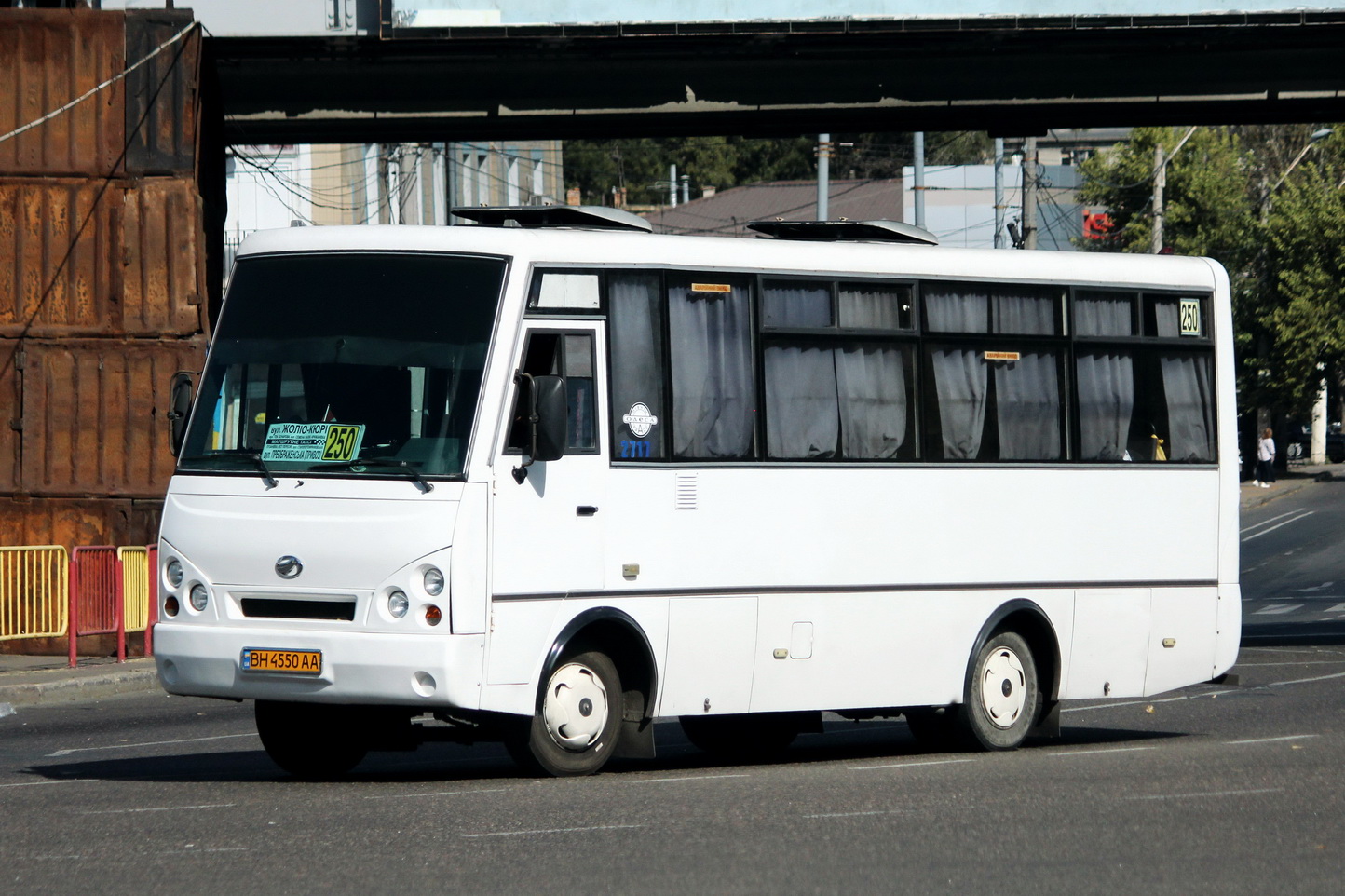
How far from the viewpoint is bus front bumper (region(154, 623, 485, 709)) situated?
1005cm

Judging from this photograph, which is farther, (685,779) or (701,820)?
(685,779)

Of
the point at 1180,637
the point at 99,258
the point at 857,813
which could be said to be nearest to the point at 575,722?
the point at 857,813

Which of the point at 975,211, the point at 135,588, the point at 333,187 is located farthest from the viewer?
the point at 975,211

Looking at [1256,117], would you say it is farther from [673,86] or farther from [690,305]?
[690,305]

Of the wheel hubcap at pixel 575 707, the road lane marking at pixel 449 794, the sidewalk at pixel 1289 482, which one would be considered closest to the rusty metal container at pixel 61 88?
the wheel hubcap at pixel 575 707

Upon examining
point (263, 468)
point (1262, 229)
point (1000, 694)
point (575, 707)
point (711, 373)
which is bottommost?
point (1000, 694)

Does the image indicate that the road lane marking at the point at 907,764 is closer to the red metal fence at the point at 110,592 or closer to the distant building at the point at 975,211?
the red metal fence at the point at 110,592

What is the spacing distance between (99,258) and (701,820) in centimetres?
1366

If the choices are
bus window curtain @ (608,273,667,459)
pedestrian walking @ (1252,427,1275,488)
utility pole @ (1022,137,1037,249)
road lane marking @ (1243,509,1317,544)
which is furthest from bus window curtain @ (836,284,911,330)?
pedestrian walking @ (1252,427,1275,488)

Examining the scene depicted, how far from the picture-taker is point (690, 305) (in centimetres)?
1155

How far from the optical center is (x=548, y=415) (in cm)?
1036

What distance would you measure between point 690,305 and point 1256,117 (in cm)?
1516

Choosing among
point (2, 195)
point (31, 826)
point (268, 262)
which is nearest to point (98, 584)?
point (2, 195)

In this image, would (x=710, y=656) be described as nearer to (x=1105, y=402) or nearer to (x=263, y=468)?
(x=263, y=468)
